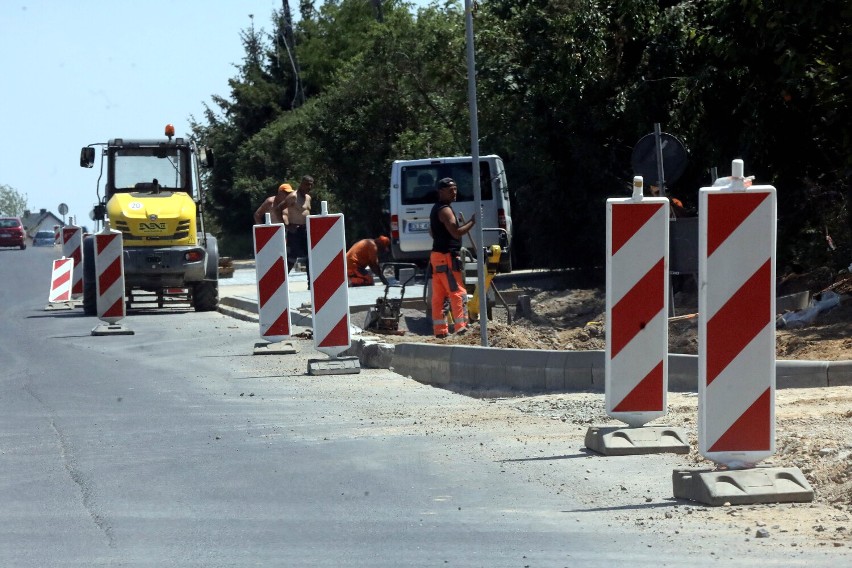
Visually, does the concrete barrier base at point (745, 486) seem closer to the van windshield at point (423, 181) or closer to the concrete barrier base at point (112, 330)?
the concrete barrier base at point (112, 330)

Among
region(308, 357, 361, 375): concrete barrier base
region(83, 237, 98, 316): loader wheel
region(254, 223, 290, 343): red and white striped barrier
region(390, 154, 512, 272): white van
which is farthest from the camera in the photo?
region(390, 154, 512, 272): white van

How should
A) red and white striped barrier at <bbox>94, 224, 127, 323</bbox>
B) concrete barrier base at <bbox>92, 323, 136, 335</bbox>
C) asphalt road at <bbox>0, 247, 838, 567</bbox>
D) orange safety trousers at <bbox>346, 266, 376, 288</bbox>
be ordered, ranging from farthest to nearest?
orange safety trousers at <bbox>346, 266, 376, 288</bbox> → concrete barrier base at <bbox>92, 323, 136, 335</bbox> → red and white striped barrier at <bbox>94, 224, 127, 323</bbox> → asphalt road at <bbox>0, 247, 838, 567</bbox>

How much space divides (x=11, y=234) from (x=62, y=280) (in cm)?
5597

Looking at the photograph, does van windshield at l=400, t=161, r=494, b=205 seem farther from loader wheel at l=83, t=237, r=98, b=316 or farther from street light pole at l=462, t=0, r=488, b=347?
street light pole at l=462, t=0, r=488, b=347

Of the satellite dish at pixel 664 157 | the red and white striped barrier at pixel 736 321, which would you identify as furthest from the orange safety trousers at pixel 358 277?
the red and white striped barrier at pixel 736 321

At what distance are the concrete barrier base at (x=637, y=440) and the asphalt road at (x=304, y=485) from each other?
94mm

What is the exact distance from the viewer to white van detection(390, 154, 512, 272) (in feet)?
79.9

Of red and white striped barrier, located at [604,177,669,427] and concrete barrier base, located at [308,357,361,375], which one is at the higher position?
red and white striped barrier, located at [604,177,669,427]

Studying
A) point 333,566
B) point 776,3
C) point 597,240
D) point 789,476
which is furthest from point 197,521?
point 597,240

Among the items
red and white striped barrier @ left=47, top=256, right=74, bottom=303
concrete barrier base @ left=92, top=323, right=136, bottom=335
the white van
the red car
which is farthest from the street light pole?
the red car

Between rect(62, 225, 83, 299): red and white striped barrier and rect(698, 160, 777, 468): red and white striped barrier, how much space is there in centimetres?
2099

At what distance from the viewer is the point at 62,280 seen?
2648 cm

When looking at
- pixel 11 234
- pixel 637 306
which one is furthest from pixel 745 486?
pixel 11 234

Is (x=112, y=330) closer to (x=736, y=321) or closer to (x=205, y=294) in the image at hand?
(x=205, y=294)
